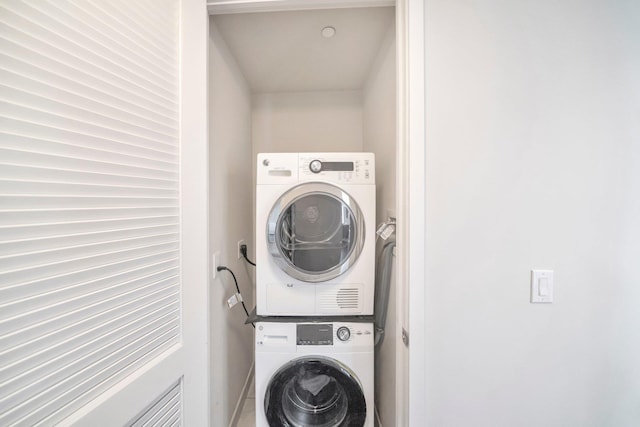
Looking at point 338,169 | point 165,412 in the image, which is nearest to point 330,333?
point 165,412

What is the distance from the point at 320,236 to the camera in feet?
4.17

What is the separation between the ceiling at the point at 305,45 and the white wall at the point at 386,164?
0.41 feet

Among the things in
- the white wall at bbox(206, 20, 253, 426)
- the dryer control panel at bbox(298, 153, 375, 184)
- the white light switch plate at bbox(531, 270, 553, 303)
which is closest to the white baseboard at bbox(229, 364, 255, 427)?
the white wall at bbox(206, 20, 253, 426)

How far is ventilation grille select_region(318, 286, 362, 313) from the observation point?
1257 mm

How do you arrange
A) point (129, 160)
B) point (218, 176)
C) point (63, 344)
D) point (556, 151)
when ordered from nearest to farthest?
point (63, 344)
point (129, 160)
point (556, 151)
point (218, 176)

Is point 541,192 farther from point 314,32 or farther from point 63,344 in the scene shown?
point 63,344

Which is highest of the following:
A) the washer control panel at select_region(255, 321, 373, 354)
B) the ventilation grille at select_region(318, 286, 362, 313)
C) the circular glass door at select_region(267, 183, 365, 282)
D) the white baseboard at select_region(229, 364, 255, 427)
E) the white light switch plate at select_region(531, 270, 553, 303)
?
the circular glass door at select_region(267, 183, 365, 282)

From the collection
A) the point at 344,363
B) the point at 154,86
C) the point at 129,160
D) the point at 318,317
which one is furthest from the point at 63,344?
the point at 344,363

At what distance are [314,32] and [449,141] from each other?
1.08 metres

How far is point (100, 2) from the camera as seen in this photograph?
23.6 inches

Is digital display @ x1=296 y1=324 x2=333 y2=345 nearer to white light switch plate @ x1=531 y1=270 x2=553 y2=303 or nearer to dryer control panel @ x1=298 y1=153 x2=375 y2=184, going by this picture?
dryer control panel @ x1=298 y1=153 x2=375 y2=184

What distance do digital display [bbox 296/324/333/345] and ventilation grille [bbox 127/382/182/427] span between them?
57 cm

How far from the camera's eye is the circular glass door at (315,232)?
4.04 feet

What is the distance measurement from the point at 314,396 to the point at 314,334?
1.37 ft
